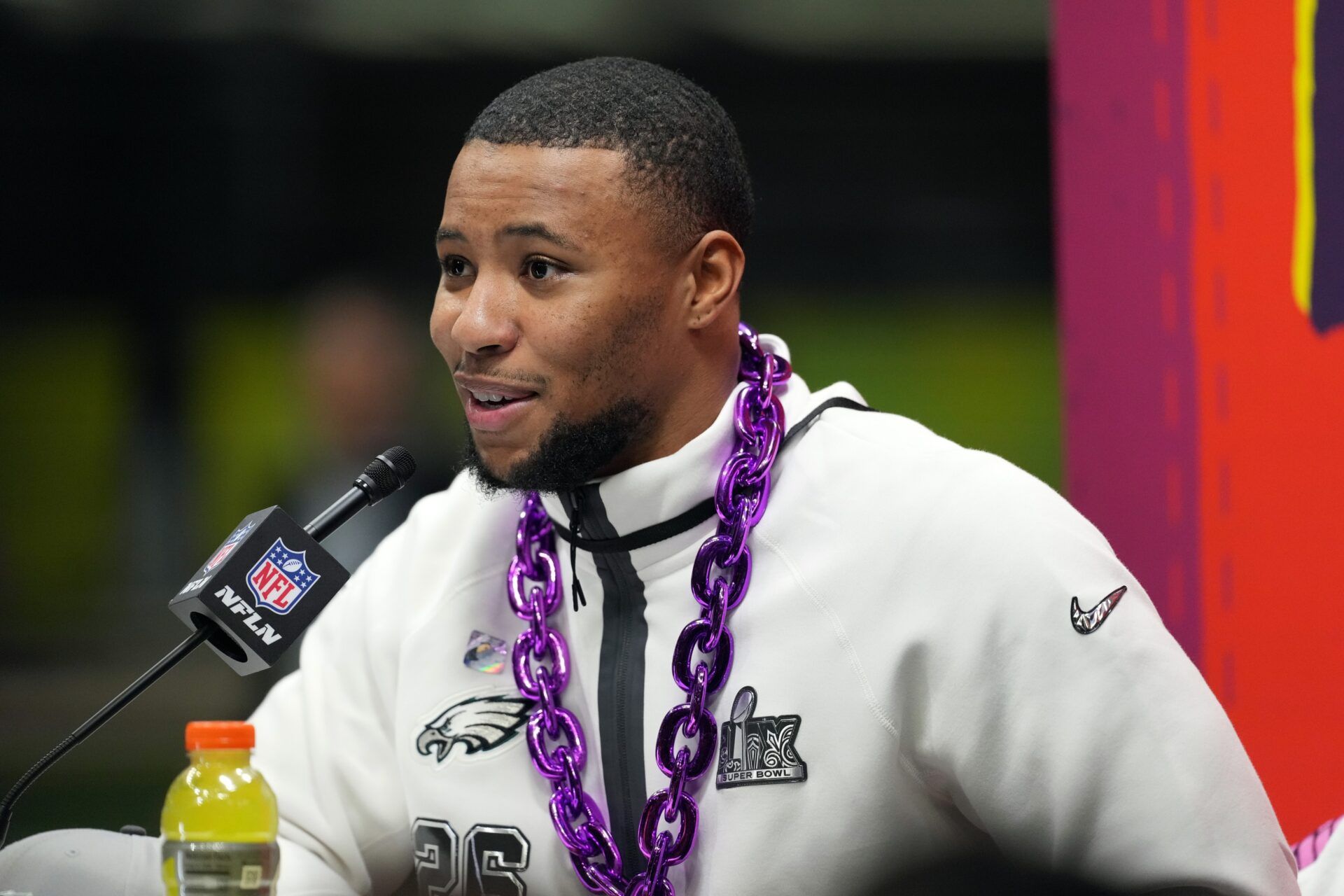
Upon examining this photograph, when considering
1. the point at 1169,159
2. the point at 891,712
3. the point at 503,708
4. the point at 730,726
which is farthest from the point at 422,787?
the point at 1169,159

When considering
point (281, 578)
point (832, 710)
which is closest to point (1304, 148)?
point (832, 710)

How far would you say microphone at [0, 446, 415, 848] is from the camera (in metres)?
1.44

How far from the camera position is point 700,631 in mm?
1713

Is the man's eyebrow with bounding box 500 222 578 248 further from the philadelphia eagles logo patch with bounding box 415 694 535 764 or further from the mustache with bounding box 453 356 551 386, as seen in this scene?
the philadelphia eagles logo patch with bounding box 415 694 535 764

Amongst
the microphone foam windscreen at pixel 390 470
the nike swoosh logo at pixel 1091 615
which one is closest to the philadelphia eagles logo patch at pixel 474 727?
the microphone foam windscreen at pixel 390 470

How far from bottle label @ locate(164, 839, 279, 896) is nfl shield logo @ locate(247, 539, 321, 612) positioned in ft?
0.79

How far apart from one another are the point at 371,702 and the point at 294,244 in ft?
13.9

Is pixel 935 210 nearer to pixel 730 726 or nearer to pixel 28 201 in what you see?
pixel 28 201

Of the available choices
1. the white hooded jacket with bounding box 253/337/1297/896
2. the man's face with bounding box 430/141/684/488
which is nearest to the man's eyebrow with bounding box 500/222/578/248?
the man's face with bounding box 430/141/684/488

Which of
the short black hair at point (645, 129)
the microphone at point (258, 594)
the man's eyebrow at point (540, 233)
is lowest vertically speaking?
the microphone at point (258, 594)

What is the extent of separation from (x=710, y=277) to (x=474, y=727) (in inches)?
22.8

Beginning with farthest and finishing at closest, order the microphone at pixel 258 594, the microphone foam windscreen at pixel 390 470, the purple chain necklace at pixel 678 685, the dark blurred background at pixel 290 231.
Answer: the dark blurred background at pixel 290 231 → the purple chain necklace at pixel 678 685 → the microphone foam windscreen at pixel 390 470 → the microphone at pixel 258 594

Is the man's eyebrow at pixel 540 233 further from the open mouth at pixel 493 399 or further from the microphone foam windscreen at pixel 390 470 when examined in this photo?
the microphone foam windscreen at pixel 390 470

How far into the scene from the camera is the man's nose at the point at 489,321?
1722 millimetres
